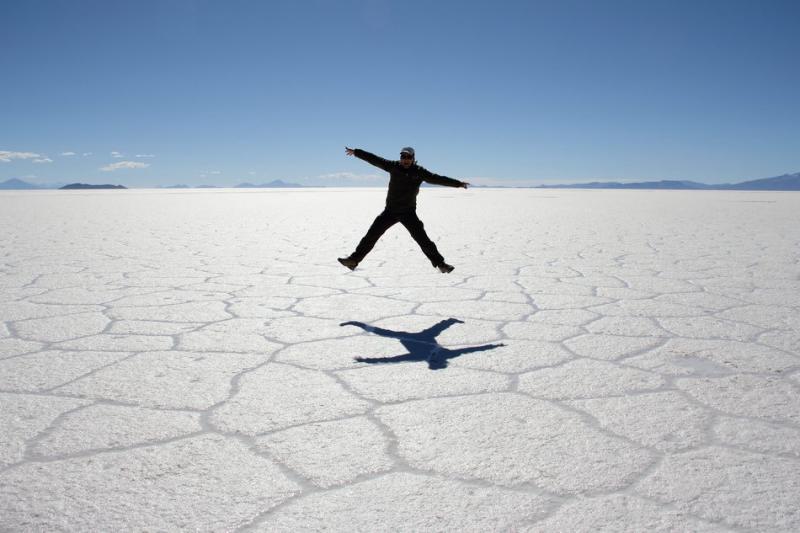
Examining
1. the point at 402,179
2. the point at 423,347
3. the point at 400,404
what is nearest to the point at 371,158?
the point at 402,179

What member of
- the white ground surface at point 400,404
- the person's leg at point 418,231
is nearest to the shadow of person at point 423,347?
the white ground surface at point 400,404

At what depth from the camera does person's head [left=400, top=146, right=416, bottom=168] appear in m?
3.81

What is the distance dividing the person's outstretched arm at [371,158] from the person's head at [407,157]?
0.35 feet

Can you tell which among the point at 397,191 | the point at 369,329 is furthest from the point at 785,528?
the point at 397,191

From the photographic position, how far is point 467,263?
17.6ft

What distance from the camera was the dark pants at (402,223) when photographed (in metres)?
4.03

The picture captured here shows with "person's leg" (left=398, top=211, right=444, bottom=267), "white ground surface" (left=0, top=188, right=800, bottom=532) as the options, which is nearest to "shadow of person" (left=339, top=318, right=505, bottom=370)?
"white ground surface" (left=0, top=188, right=800, bottom=532)

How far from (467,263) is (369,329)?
2504 millimetres

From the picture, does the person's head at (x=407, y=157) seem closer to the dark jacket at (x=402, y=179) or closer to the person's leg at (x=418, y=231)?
the dark jacket at (x=402, y=179)

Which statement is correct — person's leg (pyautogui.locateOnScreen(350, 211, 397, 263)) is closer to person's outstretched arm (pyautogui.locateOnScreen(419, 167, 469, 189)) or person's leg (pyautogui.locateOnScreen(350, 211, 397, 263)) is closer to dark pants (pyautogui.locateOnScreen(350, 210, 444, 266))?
dark pants (pyautogui.locateOnScreen(350, 210, 444, 266))

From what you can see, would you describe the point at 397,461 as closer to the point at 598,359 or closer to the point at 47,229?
the point at 598,359

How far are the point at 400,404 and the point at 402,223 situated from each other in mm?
2121

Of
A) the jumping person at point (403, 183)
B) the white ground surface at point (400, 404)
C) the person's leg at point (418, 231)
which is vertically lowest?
the white ground surface at point (400, 404)

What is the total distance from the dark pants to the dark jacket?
5 cm
